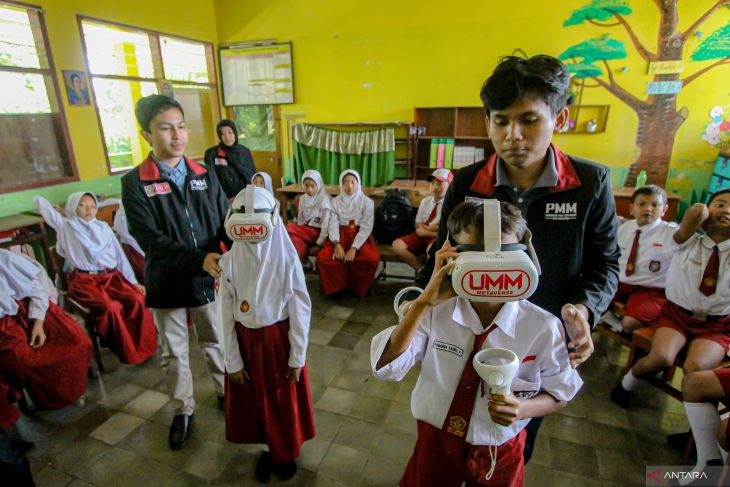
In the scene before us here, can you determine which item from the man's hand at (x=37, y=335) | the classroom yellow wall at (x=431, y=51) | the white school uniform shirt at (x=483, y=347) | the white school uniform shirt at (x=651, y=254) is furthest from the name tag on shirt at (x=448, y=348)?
the classroom yellow wall at (x=431, y=51)

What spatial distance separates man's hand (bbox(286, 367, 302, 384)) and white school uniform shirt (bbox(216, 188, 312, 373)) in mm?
25

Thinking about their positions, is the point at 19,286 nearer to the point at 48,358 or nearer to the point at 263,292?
the point at 48,358

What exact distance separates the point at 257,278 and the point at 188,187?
676 millimetres

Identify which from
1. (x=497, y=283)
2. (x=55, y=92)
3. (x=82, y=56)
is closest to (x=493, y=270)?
(x=497, y=283)

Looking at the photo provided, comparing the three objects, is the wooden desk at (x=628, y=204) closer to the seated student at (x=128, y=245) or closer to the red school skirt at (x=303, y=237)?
the red school skirt at (x=303, y=237)

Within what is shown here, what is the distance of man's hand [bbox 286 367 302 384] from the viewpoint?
1612mm

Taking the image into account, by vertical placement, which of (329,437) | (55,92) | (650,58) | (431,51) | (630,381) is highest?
(431,51)

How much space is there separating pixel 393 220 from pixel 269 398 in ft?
8.44

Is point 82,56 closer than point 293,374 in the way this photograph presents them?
No

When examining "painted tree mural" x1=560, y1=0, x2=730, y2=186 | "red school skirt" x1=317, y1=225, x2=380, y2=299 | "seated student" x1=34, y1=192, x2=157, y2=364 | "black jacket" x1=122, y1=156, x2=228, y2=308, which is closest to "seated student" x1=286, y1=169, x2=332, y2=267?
"red school skirt" x1=317, y1=225, x2=380, y2=299

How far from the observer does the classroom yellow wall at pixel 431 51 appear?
188 inches

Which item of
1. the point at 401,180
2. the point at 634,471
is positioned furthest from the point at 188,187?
the point at 401,180

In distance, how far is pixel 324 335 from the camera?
10.0 ft

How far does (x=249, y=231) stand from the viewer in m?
1.33
